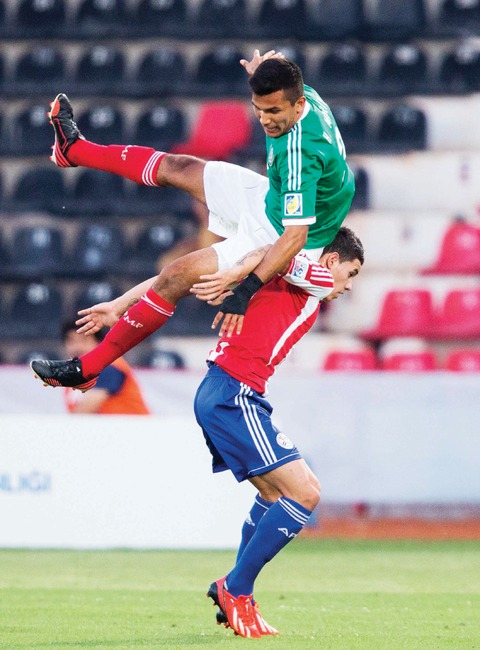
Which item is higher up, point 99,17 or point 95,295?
point 99,17

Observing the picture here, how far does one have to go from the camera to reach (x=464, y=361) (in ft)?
41.2

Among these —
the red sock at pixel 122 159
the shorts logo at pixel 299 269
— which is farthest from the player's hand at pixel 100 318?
the shorts logo at pixel 299 269

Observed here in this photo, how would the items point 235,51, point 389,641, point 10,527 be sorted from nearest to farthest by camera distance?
point 389,641, point 10,527, point 235,51

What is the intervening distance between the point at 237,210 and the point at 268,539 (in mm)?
1569

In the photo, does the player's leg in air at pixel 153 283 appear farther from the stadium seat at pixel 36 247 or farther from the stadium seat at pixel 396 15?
the stadium seat at pixel 396 15

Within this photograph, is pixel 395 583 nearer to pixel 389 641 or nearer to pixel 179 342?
pixel 389 641

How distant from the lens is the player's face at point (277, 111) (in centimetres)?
573

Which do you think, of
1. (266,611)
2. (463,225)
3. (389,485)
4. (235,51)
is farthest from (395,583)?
(235,51)

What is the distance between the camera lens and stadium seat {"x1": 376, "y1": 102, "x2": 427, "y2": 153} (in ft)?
48.1

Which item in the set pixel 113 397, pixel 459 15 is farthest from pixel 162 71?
pixel 113 397

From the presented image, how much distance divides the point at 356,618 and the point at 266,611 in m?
0.54

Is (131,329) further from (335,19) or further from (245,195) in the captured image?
(335,19)

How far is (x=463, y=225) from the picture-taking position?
13914mm

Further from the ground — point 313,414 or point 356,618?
point 356,618
